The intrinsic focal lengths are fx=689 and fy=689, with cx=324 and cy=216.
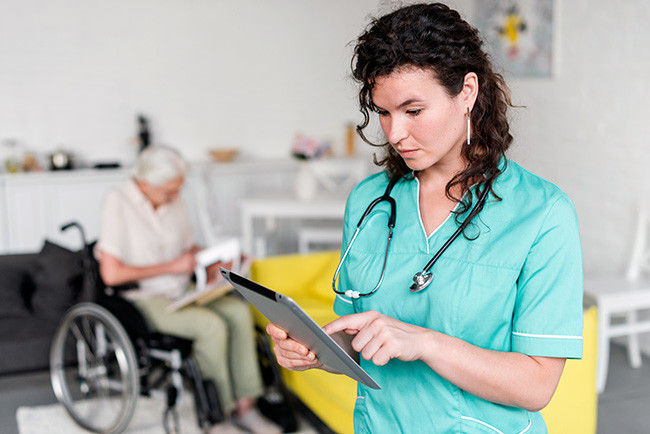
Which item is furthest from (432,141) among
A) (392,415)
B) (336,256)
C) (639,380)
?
(639,380)

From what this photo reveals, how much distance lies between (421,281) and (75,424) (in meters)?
2.38

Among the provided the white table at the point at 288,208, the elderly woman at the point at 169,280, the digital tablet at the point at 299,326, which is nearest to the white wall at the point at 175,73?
the white table at the point at 288,208

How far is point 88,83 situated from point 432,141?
4.85 m

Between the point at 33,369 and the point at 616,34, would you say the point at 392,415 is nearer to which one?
the point at 33,369

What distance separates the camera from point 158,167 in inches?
116

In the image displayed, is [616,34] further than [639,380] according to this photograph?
Yes

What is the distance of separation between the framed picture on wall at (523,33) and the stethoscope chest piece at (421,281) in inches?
136

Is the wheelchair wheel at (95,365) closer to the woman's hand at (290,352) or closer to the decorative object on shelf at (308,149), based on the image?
the woman's hand at (290,352)

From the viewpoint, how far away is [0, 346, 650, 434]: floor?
9.46 feet

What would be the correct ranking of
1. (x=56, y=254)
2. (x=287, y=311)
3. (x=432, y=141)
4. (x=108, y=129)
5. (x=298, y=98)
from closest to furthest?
(x=287, y=311), (x=432, y=141), (x=56, y=254), (x=108, y=129), (x=298, y=98)

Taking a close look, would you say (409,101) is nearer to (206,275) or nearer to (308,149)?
(206,275)

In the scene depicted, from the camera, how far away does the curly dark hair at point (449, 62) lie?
103 cm

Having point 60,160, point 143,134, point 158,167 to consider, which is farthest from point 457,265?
point 143,134

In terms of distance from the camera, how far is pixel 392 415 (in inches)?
45.5
